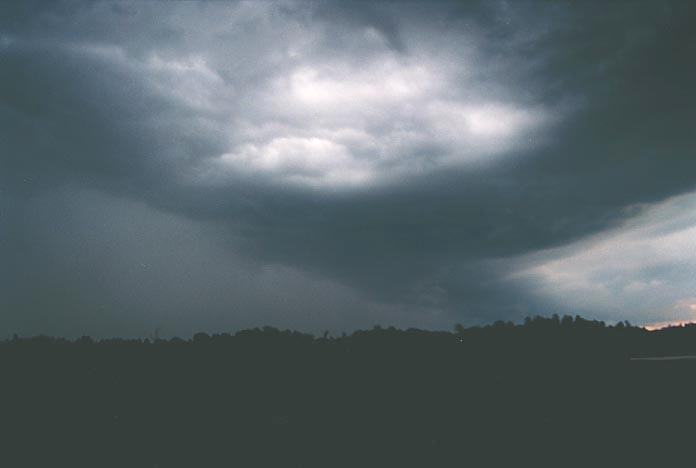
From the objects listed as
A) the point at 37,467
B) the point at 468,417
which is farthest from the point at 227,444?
the point at 468,417

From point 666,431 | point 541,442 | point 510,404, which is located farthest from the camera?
point 510,404

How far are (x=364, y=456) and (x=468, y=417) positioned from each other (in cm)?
278

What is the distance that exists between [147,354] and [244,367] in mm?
2887

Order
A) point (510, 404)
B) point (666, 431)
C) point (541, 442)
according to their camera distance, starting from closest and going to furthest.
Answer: point (666, 431)
point (541, 442)
point (510, 404)

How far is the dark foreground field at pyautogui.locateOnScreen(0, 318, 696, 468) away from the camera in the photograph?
1355 cm

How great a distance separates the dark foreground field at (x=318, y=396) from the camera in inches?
534

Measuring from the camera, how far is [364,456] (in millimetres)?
14078

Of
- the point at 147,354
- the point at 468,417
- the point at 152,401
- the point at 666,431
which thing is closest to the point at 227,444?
the point at 152,401

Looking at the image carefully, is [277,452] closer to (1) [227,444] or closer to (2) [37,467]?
(1) [227,444]

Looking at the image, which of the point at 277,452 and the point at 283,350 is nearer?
the point at 277,452

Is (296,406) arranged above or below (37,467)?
above

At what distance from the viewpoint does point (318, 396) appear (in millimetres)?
15133

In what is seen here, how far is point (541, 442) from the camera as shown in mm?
12836

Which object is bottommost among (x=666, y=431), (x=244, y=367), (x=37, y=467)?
(x=37, y=467)
